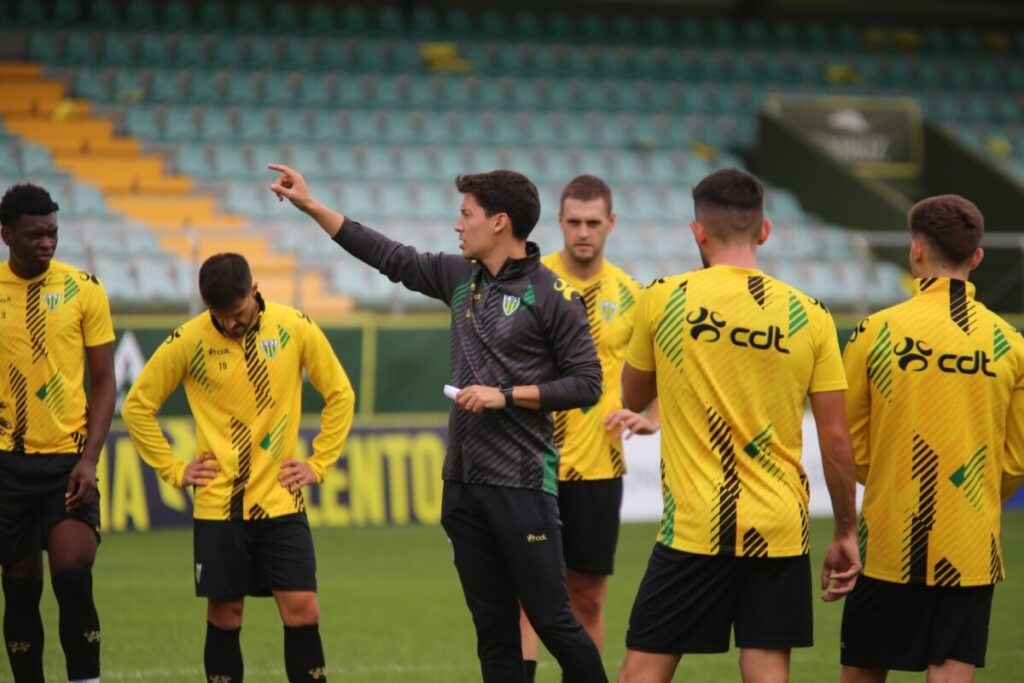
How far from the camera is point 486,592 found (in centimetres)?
545

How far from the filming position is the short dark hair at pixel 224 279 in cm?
604

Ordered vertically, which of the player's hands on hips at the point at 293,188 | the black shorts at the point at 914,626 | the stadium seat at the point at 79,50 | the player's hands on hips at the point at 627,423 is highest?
the stadium seat at the point at 79,50

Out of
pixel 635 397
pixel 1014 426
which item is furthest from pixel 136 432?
pixel 1014 426

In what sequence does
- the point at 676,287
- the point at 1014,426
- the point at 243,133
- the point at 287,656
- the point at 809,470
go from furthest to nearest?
the point at 243,133 < the point at 809,470 < the point at 287,656 < the point at 1014,426 < the point at 676,287

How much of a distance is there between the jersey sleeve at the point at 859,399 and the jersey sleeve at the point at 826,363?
390 millimetres

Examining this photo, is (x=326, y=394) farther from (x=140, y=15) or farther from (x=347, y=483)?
(x=140, y=15)

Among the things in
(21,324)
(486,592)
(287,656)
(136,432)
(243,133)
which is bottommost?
(287,656)

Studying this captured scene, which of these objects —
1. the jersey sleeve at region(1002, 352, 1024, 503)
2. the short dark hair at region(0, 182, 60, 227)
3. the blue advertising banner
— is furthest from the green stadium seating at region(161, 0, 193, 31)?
the jersey sleeve at region(1002, 352, 1024, 503)

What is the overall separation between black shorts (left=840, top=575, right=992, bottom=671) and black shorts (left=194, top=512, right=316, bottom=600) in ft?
7.36

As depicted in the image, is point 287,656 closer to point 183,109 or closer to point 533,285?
point 533,285

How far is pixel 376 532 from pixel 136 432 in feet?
21.8

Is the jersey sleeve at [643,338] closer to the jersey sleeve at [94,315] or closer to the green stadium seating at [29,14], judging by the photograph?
the jersey sleeve at [94,315]

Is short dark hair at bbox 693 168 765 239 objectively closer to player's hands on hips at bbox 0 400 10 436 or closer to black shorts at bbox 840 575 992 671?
black shorts at bbox 840 575 992 671

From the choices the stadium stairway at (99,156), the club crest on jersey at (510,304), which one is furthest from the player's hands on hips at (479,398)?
the stadium stairway at (99,156)
